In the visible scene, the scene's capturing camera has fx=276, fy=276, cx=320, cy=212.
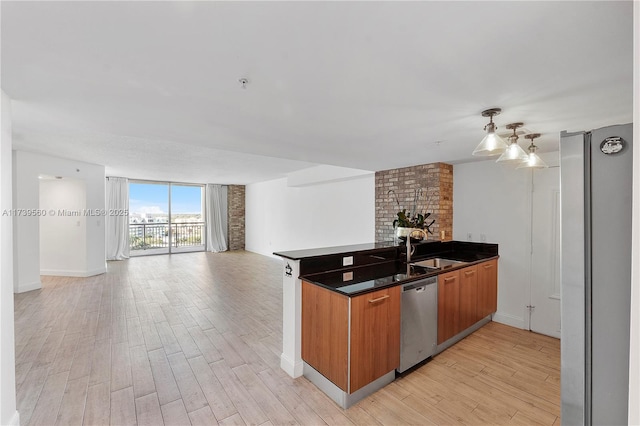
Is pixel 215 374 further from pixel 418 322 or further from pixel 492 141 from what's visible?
pixel 492 141

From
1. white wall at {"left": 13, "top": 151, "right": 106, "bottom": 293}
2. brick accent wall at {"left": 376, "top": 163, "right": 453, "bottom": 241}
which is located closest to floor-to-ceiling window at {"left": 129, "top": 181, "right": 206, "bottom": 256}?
white wall at {"left": 13, "top": 151, "right": 106, "bottom": 293}

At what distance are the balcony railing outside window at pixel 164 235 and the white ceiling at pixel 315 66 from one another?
7179 millimetres

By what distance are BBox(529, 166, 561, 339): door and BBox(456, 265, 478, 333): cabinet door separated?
91 cm

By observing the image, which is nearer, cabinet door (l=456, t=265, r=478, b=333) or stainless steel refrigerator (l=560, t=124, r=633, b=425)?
stainless steel refrigerator (l=560, t=124, r=633, b=425)

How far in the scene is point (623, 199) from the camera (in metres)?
0.92

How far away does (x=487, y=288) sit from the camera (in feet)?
11.9

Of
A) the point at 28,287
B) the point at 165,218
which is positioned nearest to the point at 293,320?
the point at 28,287

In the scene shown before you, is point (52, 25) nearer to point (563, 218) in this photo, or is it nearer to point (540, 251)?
point (563, 218)

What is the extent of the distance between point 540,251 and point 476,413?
2475 millimetres

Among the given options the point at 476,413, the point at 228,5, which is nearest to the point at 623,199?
the point at 228,5

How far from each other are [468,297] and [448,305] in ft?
1.58

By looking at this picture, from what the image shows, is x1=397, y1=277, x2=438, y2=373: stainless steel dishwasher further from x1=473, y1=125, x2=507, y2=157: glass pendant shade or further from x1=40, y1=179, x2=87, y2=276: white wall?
x1=40, y1=179, x2=87, y2=276: white wall

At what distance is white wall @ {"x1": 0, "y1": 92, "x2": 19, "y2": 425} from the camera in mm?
1648

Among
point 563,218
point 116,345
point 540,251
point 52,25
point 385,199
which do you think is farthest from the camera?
point 385,199
